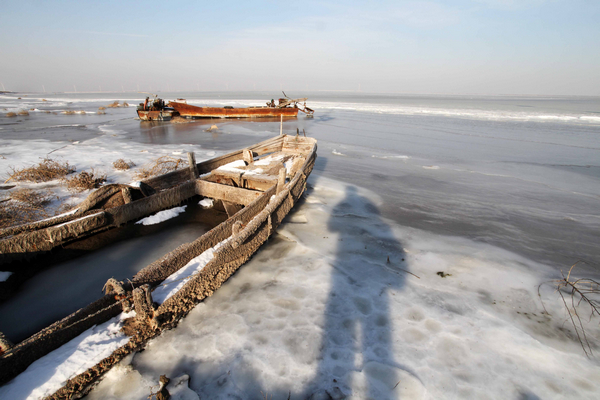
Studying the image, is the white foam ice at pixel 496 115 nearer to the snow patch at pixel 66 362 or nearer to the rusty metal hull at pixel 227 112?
the rusty metal hull at pixel 227 112

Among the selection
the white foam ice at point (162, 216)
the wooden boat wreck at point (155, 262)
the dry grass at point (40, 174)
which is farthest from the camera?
the dry grass at point (40, 174)

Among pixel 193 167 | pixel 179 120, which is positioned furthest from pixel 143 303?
pixel 179 120

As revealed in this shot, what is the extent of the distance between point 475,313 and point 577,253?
312cm

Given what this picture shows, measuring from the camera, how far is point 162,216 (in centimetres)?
540

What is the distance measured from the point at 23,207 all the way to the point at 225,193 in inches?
150

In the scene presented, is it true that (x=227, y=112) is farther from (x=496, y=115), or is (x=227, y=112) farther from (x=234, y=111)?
(x=496, y=115)

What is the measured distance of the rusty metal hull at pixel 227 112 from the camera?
26891 millimetres

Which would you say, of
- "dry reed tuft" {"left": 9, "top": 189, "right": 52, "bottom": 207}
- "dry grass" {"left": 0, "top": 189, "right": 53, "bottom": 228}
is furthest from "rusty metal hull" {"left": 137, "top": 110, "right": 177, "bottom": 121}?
"dry reed tuft" {"left": 9, "top": 189, "right": 52, "bottom": 207}

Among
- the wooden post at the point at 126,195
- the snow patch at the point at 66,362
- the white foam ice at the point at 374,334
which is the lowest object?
the white foam ice at the point at 374,334

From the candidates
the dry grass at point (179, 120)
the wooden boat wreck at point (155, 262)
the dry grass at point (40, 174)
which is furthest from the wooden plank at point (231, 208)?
the dry grass at point (179, 120)

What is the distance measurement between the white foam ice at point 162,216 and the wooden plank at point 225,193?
0.62m

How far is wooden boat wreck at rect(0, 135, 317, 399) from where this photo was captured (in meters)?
2.24

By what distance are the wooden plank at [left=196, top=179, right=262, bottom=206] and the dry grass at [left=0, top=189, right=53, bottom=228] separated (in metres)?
2.89

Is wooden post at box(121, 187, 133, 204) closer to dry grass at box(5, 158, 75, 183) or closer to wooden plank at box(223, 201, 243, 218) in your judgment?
wooden plank at box(223, 201, 243, 218)
